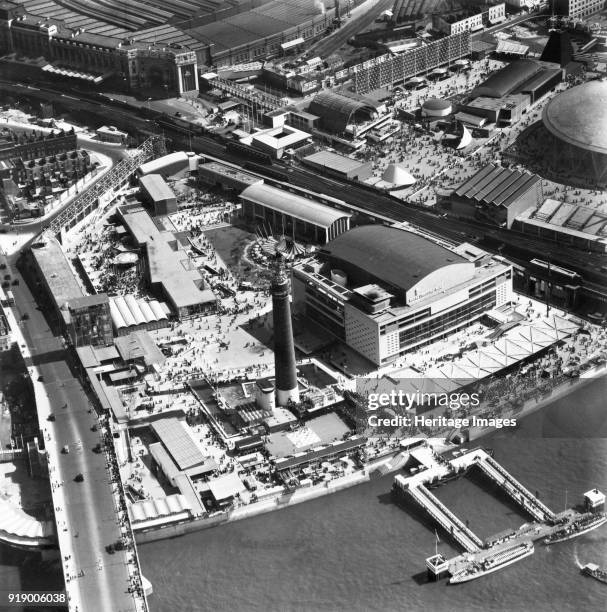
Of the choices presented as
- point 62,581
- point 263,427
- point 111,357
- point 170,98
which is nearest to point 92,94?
point 170,98

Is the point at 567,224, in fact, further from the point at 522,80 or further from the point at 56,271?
the point at 56,271

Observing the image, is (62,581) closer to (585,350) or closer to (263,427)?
(263,427)

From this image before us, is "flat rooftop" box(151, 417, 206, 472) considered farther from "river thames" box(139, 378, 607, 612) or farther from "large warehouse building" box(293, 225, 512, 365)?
"large warehouse building" box(293, 225, 512, 365)

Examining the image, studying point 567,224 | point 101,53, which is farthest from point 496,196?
point 101,53

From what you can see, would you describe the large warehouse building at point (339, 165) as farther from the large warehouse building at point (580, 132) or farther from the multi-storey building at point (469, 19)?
the multi-storey building at point (469, 19)

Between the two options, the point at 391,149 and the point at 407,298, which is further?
the point at 391,149

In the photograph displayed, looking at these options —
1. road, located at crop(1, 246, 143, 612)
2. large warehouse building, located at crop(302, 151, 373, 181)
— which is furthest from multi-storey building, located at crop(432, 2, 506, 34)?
road, located at crop(1, 246, 143, 612)

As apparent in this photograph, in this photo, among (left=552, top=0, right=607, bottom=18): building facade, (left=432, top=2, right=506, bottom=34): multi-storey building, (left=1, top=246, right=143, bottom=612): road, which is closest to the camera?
(left=1, top=246, right=143, bottom=612): road
